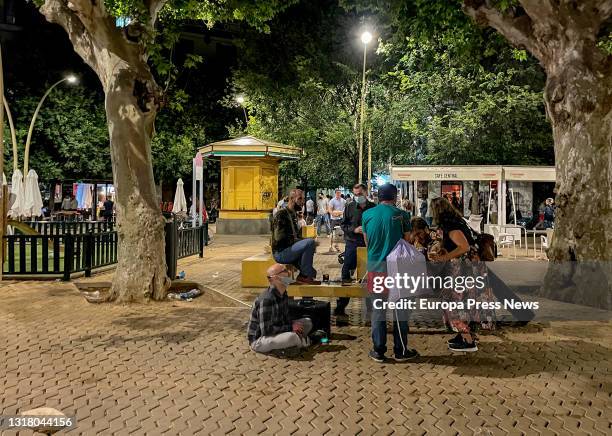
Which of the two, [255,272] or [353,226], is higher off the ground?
[353,226]

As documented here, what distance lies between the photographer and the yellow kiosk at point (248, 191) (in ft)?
78.2

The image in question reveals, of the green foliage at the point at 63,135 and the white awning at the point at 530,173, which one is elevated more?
the green foliage at the point at 63,135

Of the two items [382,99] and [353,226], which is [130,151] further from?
[382,99]

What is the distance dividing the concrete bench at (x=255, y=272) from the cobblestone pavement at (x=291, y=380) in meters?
2.54

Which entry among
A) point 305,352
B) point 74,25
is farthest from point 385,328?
point 74,25

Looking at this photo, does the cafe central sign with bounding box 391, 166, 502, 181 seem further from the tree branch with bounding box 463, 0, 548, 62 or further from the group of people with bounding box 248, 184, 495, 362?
the group of people with bounding box 248, 184, 495, 362

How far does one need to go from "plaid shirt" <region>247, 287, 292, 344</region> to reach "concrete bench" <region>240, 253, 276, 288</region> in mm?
4302

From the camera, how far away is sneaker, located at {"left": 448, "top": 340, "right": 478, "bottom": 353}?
20.9ft

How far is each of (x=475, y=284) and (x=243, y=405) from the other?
3.32 metres

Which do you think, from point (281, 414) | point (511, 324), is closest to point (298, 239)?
point (511, 324)

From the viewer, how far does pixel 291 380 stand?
5.39m

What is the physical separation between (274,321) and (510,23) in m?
7.59

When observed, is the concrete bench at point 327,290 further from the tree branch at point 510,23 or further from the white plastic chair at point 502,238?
the white plastic chair at point 502,238

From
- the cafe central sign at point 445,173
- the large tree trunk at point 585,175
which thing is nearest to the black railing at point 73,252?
the large tree trunk at point 585,175
